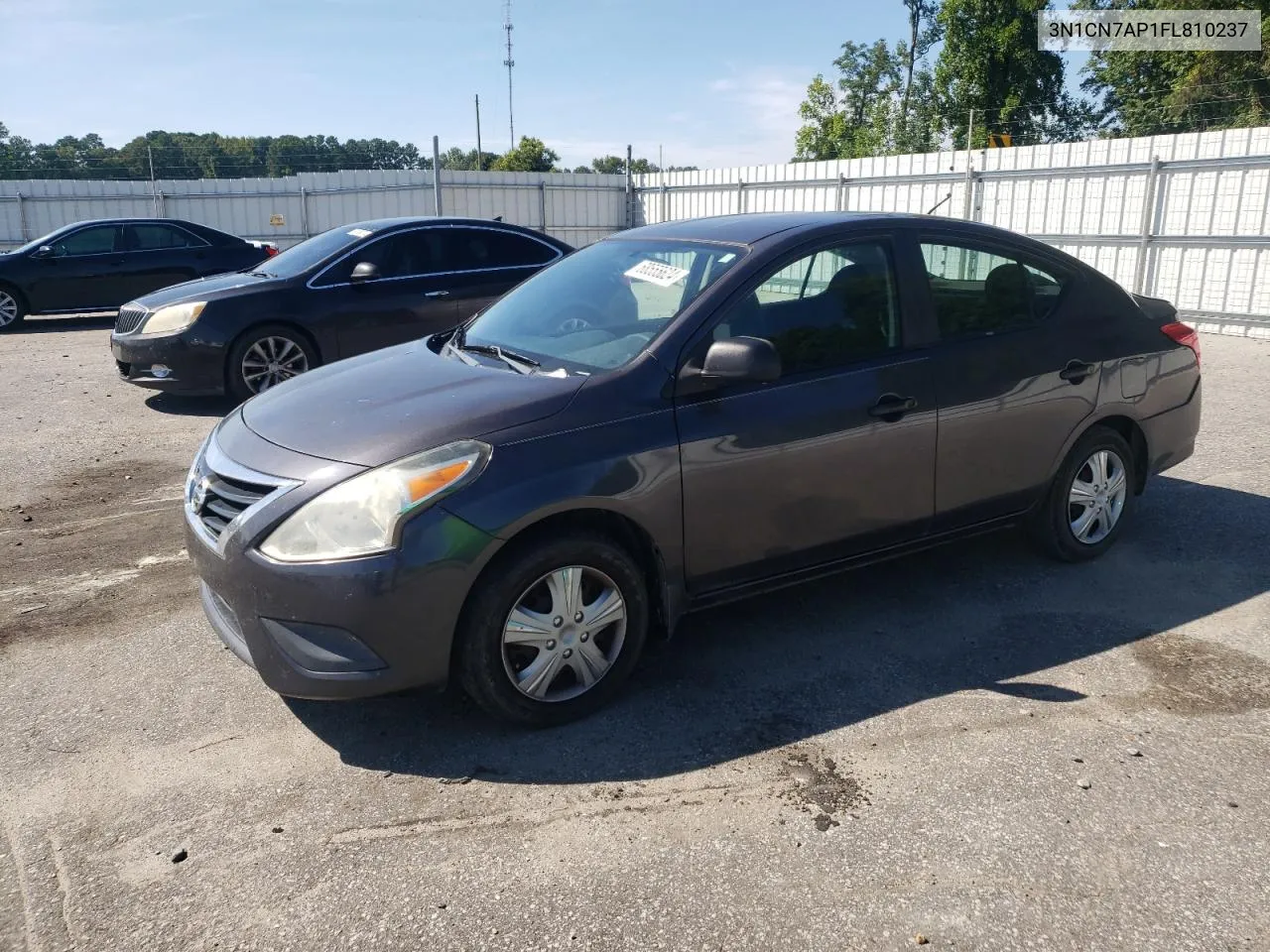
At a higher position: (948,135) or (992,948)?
(948,135)

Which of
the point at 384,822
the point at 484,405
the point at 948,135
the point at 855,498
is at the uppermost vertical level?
the point at 948,135

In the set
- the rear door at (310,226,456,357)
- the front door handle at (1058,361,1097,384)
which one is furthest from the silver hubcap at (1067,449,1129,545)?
the rear door at (310,226,456,357)

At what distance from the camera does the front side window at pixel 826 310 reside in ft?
12.9

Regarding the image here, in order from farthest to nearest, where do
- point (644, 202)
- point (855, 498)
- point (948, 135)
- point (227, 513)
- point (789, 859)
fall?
1. point (948, 135)
2. point (644, 202)
3. point (855, 498)
4. point (227, 513)
5. point (789, 859)

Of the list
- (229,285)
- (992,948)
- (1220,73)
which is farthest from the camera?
(1220,73)

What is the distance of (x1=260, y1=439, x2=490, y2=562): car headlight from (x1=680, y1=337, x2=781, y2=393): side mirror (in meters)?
0.92

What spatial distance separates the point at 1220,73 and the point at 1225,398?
28804 mm

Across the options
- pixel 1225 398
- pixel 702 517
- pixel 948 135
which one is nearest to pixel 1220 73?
pixel 948 135

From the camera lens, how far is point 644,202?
2077 cm

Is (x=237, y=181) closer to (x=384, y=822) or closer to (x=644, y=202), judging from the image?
(x=644, y=202)

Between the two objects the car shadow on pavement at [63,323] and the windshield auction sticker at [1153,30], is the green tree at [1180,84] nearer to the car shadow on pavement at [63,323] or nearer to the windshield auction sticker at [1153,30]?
the windshield auction sticker at [1153,30]

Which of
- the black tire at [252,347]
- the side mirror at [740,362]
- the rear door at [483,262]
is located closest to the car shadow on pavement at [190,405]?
the black tire at [252,347]

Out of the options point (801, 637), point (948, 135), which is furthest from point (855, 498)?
point (948, 135)

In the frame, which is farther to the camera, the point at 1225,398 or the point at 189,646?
the point at 1225,398
